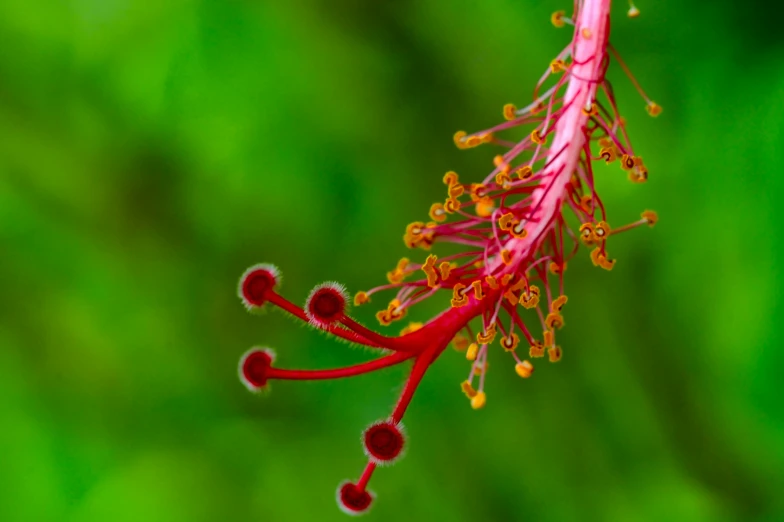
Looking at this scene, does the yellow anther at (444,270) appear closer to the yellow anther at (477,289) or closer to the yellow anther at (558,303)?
the yellow anther at (477,289)

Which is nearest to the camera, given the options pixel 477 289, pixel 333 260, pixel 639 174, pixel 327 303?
pixel 327 303

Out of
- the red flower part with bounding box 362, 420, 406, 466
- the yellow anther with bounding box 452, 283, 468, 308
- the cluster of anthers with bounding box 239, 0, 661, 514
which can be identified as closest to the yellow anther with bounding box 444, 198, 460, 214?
the cluster of anthers with bounding box 239, 0, 661, 514

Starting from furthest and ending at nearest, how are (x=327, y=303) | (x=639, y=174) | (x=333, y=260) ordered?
(x=333, y=260) → (x=639, y=174) → (x=327, y=303)

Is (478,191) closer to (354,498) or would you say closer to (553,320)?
(553,320)

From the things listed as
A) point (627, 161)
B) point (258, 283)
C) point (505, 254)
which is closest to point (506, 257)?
point (505, 254)

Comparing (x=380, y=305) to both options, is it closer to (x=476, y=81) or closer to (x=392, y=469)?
(x=392, y=469)
